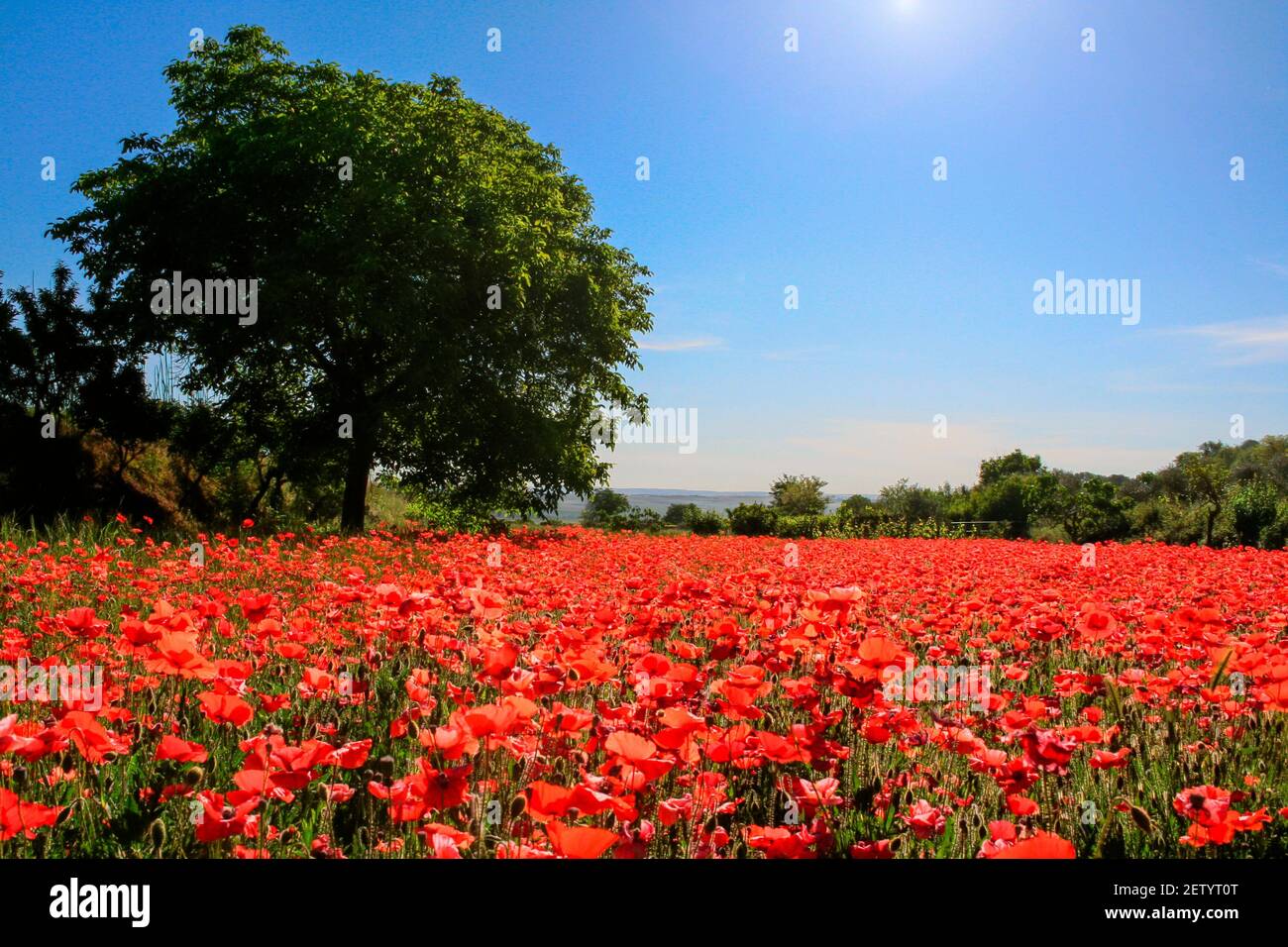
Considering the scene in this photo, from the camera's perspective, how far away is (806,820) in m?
2.57

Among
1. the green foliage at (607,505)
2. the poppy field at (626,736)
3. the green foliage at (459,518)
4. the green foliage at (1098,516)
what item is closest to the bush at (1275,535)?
the green foliage at (1098,516)

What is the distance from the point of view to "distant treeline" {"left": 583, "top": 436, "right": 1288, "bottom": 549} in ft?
80.6

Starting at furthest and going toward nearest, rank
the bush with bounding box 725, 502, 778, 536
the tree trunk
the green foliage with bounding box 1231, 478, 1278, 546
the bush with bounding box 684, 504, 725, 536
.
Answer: the bush with bounding box 684, 504, 725, 536
the bush with bounding box 725, 502, 778, 536
the green foliage with bounding box 1231, 478, 1278, 546
the tree trunk

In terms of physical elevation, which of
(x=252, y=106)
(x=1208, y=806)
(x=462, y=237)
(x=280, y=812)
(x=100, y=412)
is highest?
(x=252, y=106)

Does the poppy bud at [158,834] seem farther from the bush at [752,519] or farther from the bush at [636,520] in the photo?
the bush at [752,519]

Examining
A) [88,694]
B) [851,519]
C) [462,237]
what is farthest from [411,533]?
[851,519]

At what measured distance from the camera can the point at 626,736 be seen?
1.93 m

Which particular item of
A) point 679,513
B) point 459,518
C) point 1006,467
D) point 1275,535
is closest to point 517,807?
point 459,518

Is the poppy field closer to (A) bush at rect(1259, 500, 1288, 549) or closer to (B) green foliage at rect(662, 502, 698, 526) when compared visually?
(A) bush at rect(1259, 500, 1288, 549)

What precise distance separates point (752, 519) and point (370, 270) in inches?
803

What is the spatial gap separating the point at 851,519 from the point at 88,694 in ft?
102

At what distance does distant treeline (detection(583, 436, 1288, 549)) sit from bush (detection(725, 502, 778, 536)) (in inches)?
1.6

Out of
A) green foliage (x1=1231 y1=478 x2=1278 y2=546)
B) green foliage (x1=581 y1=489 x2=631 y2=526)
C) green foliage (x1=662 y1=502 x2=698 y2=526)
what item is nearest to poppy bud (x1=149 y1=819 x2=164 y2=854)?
green foliage (x1=1231 y1=478 x2=1278 y2=546)
